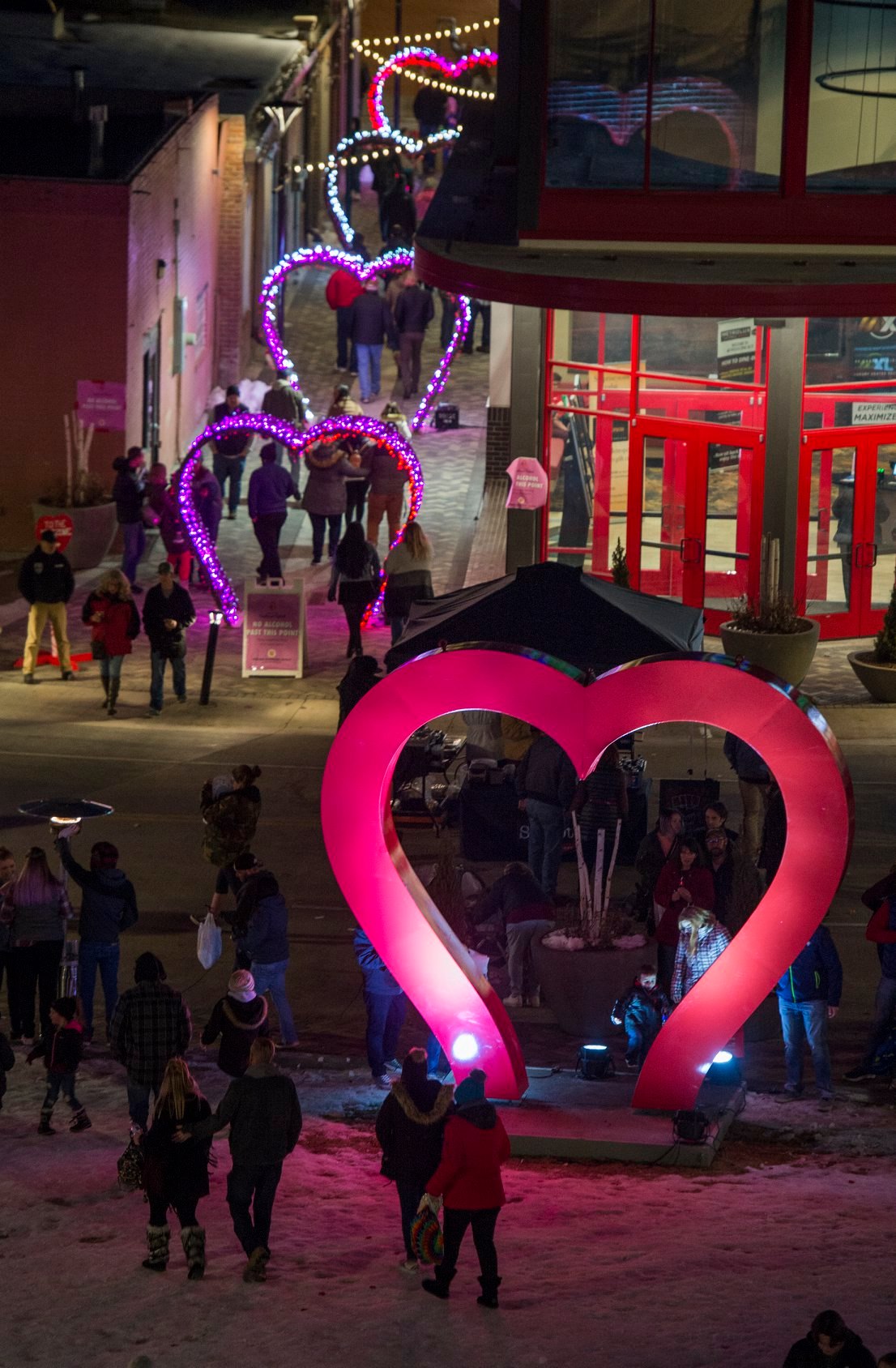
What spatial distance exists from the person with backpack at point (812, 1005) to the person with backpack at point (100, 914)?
13.2ft

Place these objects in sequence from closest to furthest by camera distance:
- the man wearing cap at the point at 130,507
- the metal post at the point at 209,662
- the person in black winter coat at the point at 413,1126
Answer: the person in black winter coat at the point at 413,1126 < the metal post at the point at 209,662 < the man wearing cap at the point at 130,507

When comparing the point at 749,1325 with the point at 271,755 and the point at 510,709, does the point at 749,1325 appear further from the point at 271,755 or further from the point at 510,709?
the point at 271,755

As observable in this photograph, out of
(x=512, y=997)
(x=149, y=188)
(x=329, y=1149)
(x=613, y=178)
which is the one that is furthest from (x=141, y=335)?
(x=329, y=1149)

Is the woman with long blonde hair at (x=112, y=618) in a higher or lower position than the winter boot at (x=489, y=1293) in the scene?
higher

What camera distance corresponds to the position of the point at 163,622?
848 inches

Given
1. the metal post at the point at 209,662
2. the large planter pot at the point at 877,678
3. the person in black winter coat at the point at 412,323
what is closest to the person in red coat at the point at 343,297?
the person in black winter coat at the point at 412,323

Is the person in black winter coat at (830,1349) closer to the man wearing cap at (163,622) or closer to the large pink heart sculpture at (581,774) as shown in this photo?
the large pink heart sculpture at (581,774)

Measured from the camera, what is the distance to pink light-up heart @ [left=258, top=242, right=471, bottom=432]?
3184cm

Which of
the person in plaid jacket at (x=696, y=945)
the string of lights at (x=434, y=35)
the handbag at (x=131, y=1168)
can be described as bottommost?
the handbag at (x=131, y=1168)

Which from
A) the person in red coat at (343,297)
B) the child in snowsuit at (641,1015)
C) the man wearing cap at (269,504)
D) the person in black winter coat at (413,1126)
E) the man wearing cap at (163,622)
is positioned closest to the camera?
the person in black winter coat at (413,1126)

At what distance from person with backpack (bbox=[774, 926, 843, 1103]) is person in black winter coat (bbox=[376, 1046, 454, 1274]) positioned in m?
2.94

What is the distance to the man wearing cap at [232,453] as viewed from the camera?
28312 mm

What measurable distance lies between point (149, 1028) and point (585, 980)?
10.7 ft

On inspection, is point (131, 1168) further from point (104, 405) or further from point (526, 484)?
point (104, 405)
